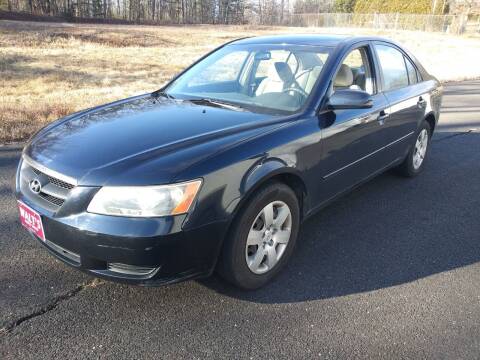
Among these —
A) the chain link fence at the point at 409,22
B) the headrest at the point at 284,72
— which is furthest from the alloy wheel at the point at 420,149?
the chain link fence at the point at 409,22

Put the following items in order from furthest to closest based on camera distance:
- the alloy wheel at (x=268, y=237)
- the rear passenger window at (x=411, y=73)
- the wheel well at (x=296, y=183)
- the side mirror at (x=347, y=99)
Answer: the rear passenger window at (x=411, y=73) < the side mirror at (x=347, y=99) < the wheel well at (x=296, y=183) < the alloy wheel at (x=268, y=237)

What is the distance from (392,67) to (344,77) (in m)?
0.98

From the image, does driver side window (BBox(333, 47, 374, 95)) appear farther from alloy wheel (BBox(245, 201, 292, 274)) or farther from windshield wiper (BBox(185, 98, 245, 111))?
alloy wheel (BBox(245, 201, 292, 274))

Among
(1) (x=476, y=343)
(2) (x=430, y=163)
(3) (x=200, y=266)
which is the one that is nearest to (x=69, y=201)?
(3) (x=200, y=266)

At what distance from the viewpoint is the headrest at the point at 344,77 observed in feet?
11.3

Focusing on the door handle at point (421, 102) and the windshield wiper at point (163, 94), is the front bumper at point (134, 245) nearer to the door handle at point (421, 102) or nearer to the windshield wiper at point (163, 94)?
the windshield wiper at point (163, 94)

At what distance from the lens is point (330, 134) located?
3.19 meters

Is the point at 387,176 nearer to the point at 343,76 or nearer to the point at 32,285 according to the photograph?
the point at 343,76

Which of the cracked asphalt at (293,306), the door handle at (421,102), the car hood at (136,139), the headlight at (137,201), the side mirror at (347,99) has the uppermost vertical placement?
the side mirror at (347,99)

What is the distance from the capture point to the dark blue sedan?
7.38 ft

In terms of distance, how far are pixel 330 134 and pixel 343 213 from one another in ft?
3.68

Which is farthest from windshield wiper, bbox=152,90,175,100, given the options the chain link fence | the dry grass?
the chain link fence

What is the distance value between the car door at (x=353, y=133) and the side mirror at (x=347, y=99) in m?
0.08

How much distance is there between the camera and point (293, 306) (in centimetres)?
269
